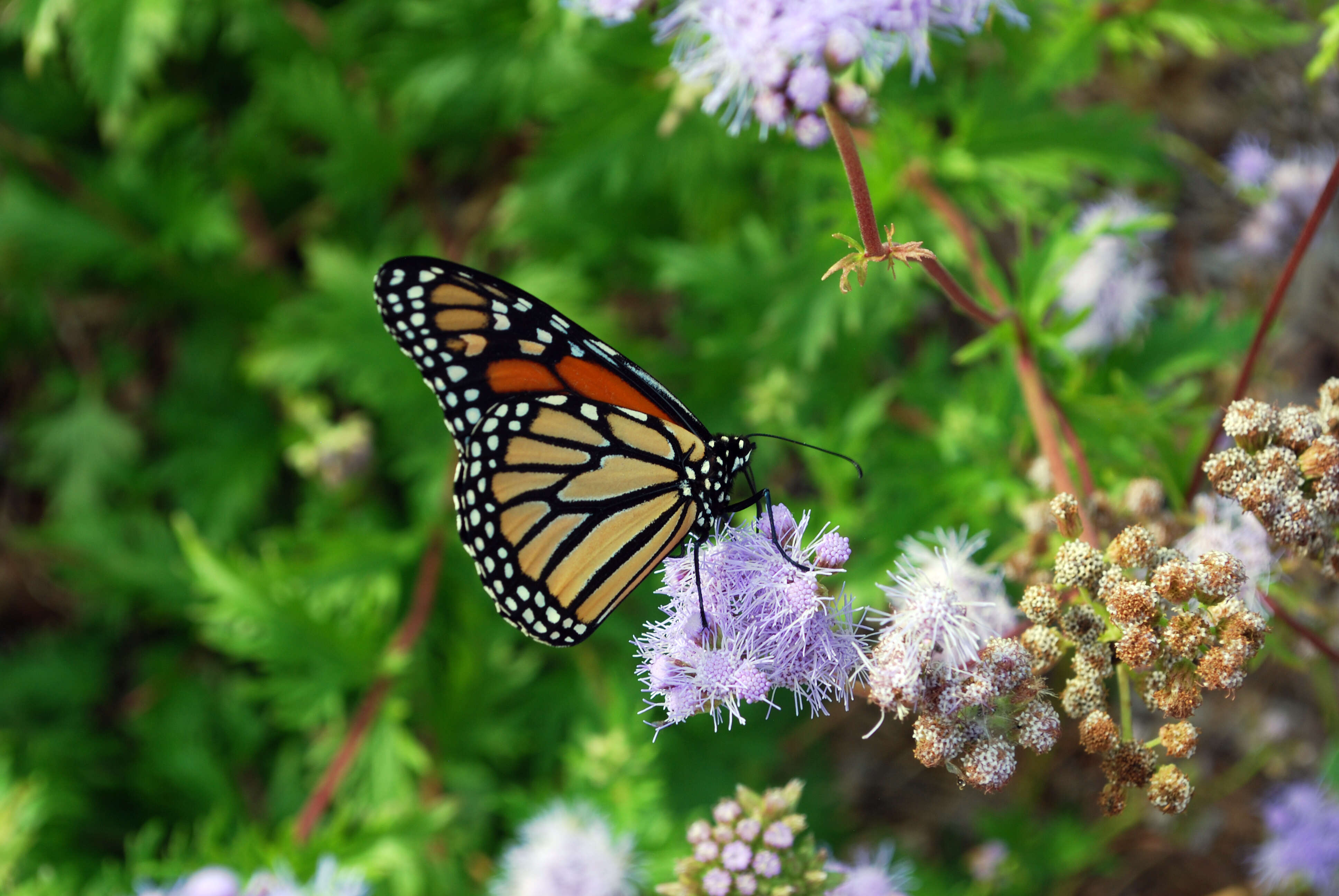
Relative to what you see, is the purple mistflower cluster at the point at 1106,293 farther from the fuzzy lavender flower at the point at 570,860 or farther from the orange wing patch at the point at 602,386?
the fuzzy lavender flower at the point at 570,860

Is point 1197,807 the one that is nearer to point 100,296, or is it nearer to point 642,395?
point 642,395

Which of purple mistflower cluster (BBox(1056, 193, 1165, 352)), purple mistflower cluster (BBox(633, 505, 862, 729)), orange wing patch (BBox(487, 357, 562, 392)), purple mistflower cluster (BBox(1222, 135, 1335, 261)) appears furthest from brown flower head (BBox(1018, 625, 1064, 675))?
purple mistflower cluster (BBox(1222, 135, 1335, 261))

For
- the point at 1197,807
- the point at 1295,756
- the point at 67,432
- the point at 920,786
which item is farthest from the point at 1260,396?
the point at 67,432

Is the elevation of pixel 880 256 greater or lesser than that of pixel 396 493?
lesser

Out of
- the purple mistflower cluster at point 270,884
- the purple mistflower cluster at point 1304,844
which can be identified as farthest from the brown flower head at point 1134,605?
the purple mistflower cluster at point 270,884

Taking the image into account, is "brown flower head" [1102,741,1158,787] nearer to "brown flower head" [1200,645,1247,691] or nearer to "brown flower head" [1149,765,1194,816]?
"brown flower head" [1149,765,1194,816]

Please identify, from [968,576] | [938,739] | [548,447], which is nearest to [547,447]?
[548,447]
